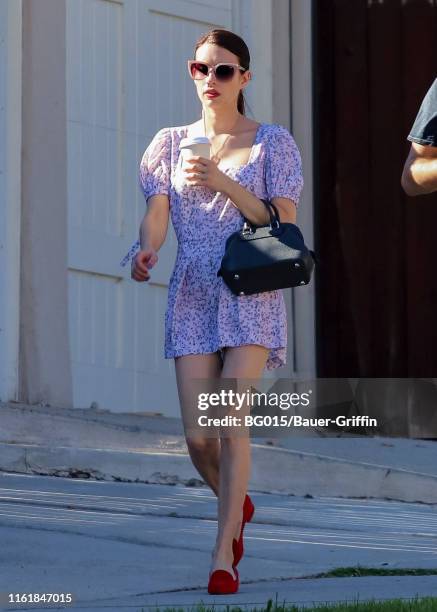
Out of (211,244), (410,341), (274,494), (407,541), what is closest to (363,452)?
(274,494)

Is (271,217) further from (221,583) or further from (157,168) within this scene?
(221,583)

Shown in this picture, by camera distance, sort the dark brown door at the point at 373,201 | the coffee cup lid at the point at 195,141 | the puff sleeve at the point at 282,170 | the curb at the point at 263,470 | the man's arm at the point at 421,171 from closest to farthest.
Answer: the man's arm at the point at 421,171 → the coffee cup lid at the point at 195,141 → the puff sleeve at the point at 282,170 → the curb at the point at 263,470 → the dark brown door at the point at 373,201

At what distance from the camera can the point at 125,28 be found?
30.6 ft

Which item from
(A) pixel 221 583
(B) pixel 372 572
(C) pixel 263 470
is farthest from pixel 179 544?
(C) pixel 263 470

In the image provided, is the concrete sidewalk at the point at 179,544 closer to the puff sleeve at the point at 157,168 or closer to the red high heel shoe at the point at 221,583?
the red high heel shoe at the point at 221,583

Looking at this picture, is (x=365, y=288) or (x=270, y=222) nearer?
(x=270, y=222)

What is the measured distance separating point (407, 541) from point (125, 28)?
13.7 ft

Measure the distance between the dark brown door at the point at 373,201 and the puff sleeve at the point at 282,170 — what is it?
5056 millimetres

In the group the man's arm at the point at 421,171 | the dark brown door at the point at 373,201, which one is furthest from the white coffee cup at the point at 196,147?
the dark brown door at the point at 373,201

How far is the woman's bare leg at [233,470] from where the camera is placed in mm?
4952

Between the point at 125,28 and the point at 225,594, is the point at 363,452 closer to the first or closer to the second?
the point at 125,28

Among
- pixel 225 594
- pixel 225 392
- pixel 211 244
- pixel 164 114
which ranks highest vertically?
pixel 164 114

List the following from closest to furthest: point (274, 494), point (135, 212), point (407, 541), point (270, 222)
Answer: point (270, 222) → point (407, 541) → point (274, 494) → point (135, 212)

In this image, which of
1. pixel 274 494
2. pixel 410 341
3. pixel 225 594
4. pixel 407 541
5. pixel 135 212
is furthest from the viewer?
pixel 410 341
